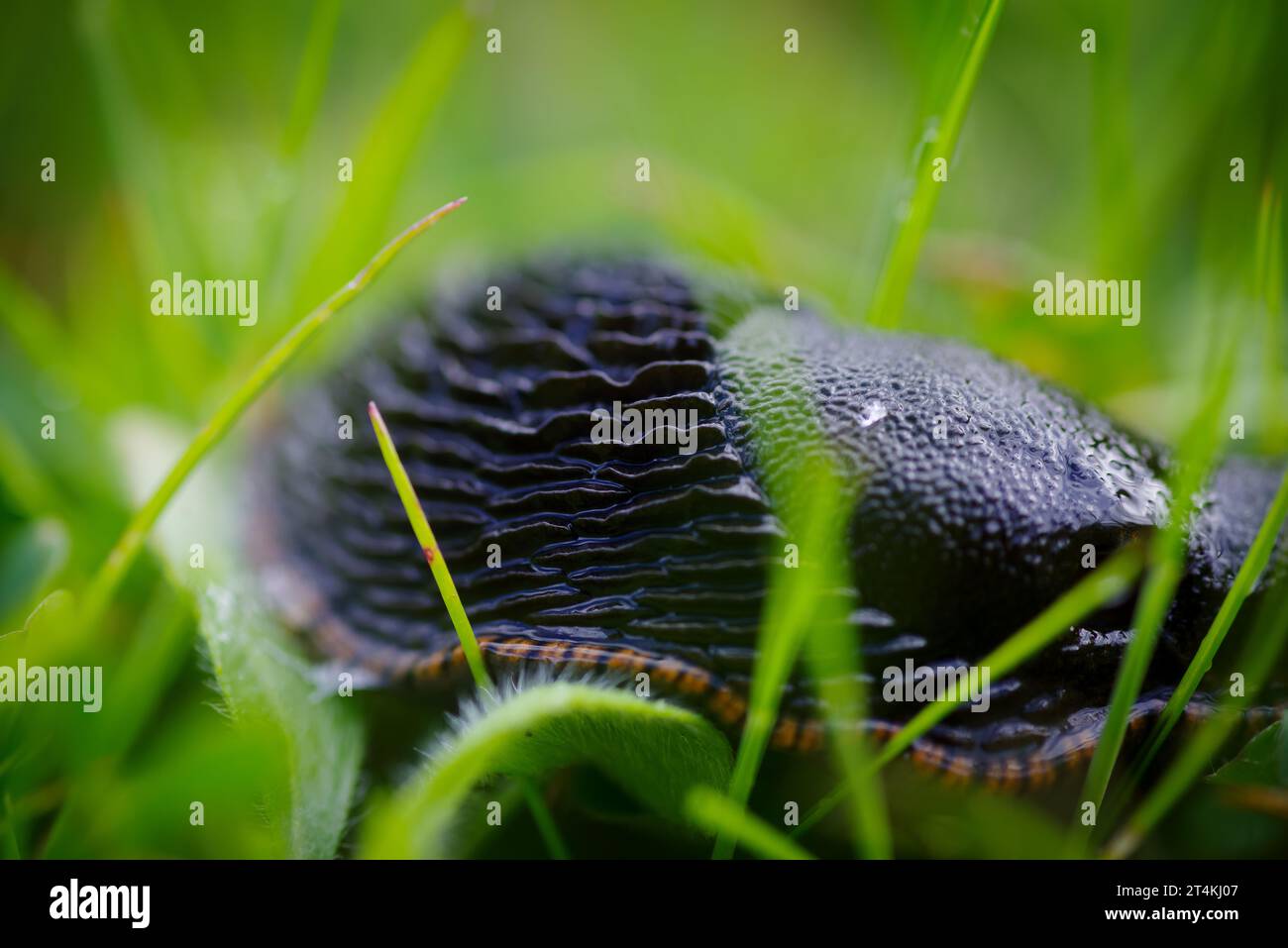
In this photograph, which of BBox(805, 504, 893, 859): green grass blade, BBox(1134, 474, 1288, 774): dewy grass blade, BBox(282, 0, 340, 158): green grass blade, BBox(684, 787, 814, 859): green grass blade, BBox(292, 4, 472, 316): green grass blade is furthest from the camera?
BBox(292, 4, 472, 316): green grass blade

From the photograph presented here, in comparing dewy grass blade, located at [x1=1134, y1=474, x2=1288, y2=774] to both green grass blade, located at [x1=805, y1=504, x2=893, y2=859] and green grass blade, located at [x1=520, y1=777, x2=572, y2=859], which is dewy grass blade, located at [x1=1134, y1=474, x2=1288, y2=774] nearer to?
green grass blade, located at [x1=805, y1=504, x2=893, y2=859]

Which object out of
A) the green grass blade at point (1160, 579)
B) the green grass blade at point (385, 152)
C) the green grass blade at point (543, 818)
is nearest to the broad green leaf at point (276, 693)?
the green grass blade at point (543, 818)

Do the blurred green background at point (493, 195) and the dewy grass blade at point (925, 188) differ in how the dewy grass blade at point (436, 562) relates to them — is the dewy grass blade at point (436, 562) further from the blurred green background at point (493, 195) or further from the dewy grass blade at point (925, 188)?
the dewy grass blade at point (925, 188)

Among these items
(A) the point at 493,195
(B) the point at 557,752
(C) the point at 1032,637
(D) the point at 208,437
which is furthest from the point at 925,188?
(A) the point at 493,195

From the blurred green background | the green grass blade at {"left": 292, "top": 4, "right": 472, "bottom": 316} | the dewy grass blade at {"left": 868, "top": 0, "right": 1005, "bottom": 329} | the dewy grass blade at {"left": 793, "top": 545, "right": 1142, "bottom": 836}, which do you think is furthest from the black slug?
the green grass blade at {"left": 292, "top": 4, "right": 472, "bottom": 316}
